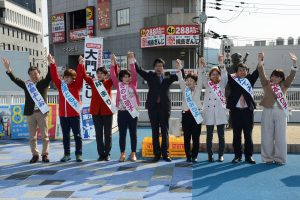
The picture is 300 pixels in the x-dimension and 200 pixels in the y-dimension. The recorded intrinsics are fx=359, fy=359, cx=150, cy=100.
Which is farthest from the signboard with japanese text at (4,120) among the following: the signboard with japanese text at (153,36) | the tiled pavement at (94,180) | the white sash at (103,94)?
the signboard with japanese text at (153,36)

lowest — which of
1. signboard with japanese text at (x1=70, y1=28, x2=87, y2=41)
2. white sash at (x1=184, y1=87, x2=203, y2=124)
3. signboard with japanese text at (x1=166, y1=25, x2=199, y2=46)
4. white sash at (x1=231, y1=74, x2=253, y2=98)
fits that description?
white sash at (x1=184, y1=87, x2=203, y2=124)

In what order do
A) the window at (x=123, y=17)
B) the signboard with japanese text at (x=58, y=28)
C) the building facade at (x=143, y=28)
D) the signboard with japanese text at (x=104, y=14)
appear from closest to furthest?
1. the building facade at (x=143, y=28)
2. the window at (x=123, y=17)
3. the signboard with japanese text at (x=104, y=14)
4. the signboard with japanese text at (x=58, y=28)

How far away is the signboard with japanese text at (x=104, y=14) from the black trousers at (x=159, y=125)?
2282cm

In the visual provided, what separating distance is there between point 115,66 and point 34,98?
1634 mm

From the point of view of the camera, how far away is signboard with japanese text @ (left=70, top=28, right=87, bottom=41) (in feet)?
104

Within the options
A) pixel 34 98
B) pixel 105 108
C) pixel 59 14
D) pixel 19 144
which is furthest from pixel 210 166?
pixel 59 14

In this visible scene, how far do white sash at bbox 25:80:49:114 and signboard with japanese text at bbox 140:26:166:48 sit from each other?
17712mm

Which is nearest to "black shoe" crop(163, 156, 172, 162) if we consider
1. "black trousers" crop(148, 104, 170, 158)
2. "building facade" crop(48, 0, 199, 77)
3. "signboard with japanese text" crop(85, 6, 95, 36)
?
"black trousers" crop(148, 104, 170, 158)

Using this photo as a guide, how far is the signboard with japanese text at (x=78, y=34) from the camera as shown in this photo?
104ft

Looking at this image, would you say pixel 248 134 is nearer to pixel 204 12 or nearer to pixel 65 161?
pixel 65 161

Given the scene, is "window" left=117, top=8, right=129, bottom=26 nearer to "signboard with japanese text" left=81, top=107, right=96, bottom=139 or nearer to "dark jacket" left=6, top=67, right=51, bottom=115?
"signboard with japanese text" left=81, top=107, right=96, bottom=139

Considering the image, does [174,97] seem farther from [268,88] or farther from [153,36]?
[153,36]

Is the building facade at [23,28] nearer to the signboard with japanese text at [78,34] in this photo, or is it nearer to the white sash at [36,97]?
the signboard with japanese text at [78,34]

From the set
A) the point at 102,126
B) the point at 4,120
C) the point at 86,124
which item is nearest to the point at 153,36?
the point at 4,120
